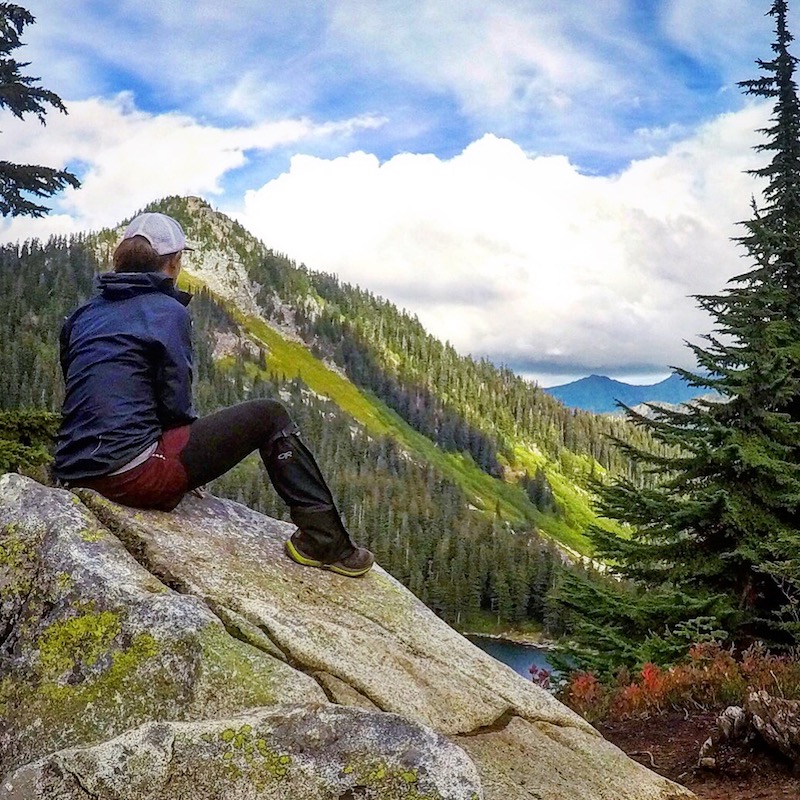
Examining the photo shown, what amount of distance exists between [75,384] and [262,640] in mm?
2718

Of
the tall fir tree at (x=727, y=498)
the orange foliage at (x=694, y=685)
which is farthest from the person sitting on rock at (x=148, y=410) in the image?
the tall fir tree at (x=727, y=498)

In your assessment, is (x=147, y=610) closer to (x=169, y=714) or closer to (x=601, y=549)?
(x=169, y=714)

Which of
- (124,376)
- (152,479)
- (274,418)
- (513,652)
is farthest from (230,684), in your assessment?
(513,652)

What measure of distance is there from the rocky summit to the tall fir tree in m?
9.10

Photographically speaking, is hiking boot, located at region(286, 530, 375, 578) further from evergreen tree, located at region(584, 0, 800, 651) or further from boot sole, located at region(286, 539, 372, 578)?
evergreen tree, located at region(584, 0, 800, 651)

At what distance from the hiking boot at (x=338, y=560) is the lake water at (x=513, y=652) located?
74189 mm

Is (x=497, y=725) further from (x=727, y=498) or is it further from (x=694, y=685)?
(x=727, y=498)

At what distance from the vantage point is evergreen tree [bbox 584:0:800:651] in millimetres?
15734

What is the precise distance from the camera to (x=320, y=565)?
7.55 m

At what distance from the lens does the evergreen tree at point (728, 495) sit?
15734 mm

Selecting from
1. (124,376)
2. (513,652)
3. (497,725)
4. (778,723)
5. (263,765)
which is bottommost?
(513,652)

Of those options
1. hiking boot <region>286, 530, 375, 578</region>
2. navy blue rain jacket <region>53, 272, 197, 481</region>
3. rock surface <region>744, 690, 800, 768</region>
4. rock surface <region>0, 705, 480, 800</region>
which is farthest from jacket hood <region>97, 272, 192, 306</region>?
rock surface <region>744, 690, 800, 768</region>

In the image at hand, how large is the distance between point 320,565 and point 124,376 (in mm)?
2648

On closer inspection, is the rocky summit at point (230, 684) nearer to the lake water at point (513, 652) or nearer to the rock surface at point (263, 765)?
the rock surface at point (263, 765)
